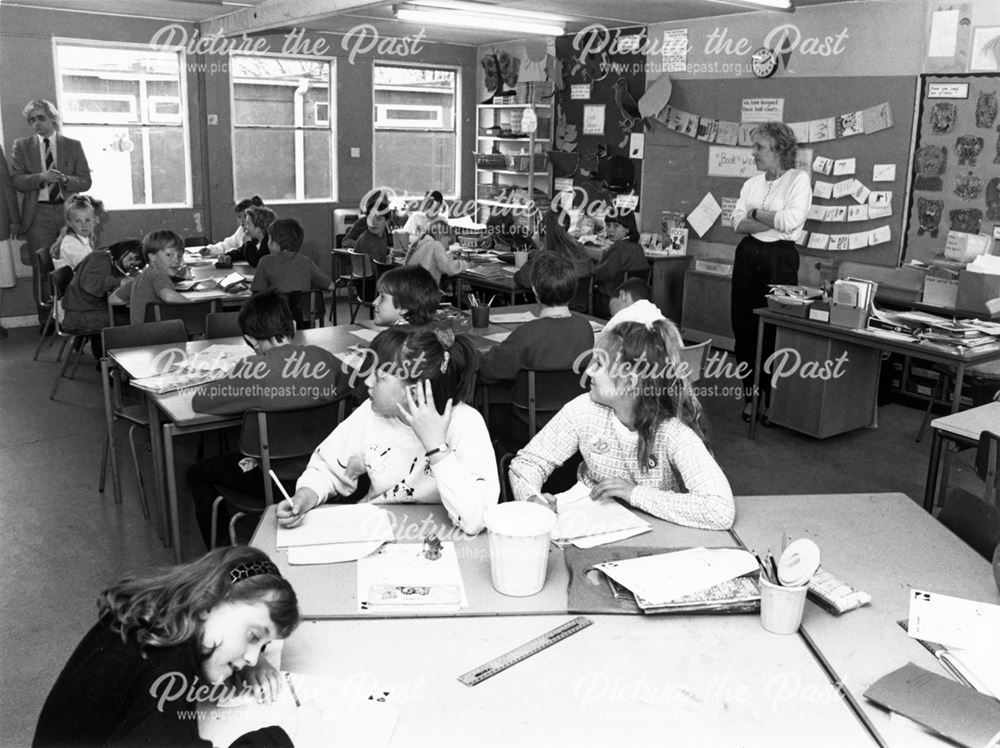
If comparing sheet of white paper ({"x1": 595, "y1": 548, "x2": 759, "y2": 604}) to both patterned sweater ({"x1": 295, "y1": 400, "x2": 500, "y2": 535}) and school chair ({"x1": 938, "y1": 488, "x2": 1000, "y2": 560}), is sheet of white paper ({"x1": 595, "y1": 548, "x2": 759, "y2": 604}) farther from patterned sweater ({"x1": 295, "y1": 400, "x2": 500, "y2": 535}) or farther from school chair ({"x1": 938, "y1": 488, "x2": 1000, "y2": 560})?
school chair ({"x1": 938, "y1": 488, "x2": 1000, "y2": 560})

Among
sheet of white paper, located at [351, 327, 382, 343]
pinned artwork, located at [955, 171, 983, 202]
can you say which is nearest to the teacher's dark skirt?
pinned artwork, located at [955, 171, 983, 202]

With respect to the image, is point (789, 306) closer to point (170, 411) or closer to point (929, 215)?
point (929, 215)

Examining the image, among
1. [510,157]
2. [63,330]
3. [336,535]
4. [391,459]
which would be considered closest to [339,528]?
[336,535]

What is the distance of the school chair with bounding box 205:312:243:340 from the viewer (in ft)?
14.6

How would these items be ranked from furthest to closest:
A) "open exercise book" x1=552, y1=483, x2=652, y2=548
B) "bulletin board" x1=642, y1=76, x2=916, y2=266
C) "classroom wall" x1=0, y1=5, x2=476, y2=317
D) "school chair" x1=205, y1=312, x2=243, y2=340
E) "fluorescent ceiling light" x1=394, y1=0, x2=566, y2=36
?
"classroom wall" x1=0, y1=5, x2=476, y2=317, "fluorescent ceiling light" x1=394, y1=0, x2=566, y2=36, "bulletin board" x1=642, y1=76, x2=916, y2=266, "school chair" x1=205, y1=312, x2=243, y2=340, "open exercise book" x1=552, y1=483, x2=652, y2=548

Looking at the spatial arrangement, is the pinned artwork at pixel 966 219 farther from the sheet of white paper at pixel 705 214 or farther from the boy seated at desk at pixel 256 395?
the boy seated at desk at pixel 256 395

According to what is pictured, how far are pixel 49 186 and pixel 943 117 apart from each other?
6488 mm

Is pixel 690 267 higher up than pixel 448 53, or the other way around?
pixel 448 53

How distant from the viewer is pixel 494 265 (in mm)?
7059

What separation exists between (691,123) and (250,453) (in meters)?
5.43

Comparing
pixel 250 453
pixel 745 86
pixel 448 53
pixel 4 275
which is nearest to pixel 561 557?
pixel 250 453

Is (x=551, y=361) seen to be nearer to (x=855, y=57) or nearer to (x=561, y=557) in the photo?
(x=561, y=557)

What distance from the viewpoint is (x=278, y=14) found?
631 centimetres

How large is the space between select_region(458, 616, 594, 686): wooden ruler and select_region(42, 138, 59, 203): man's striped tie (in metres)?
7.00
